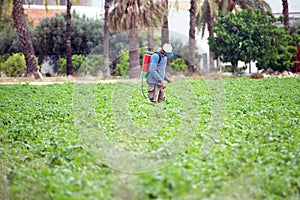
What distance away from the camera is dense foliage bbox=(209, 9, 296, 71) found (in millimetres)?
29938

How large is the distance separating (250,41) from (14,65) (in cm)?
1409

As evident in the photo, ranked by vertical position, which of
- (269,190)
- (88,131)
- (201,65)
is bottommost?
(269,190)

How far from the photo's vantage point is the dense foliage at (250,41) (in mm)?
29938

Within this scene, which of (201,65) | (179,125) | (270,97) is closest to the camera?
(179,125)

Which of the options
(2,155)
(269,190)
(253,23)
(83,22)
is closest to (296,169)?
(269,190)

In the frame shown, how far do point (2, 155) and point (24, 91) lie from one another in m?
10.8

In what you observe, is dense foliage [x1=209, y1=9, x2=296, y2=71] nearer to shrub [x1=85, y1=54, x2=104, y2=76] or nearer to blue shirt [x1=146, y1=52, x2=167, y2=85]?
shrub [x1=85, y1=54, x2=104, y2=76]

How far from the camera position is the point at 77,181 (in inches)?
227

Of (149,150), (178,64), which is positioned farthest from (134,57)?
(149,150)

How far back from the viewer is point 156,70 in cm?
794

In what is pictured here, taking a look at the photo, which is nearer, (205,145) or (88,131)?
(88,131)

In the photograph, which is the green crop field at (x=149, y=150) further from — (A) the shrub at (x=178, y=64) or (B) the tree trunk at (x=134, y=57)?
(B) the tree trunk at (x=134, y=57)

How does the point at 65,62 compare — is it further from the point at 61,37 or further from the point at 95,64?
the point at 95,64

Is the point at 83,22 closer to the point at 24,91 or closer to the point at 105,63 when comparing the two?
the point at 24,91
